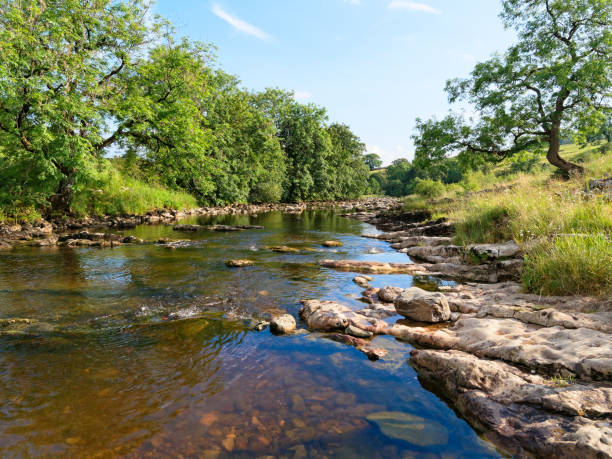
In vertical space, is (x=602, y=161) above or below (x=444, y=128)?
below

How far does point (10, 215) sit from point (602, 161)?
3011cm

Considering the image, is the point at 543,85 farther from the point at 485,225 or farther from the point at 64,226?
the point at 64,226

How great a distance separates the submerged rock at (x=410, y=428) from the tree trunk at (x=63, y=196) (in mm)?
22312

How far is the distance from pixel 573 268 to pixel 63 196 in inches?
963

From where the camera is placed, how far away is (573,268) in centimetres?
552

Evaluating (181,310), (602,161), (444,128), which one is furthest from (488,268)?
(444,128)

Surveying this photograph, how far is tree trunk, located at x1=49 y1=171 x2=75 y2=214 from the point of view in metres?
18.9

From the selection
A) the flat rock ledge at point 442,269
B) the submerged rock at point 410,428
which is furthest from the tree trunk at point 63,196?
the submerged rock at point 410,428

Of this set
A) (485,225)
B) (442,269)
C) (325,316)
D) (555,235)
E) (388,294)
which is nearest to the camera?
(325,316)

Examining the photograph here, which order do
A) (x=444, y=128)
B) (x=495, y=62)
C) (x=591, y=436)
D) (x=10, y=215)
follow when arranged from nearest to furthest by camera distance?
(x=591, y=436), (x=10, y=215), (x=495, y=62), (x=444, y=128)

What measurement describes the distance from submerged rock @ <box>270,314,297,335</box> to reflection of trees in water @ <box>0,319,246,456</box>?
1.85 feet

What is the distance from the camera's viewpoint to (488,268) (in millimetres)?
8477

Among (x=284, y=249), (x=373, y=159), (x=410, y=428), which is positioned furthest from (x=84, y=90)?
(x=373, y=159)

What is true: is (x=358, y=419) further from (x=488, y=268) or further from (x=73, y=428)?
(x=488, y=268)
